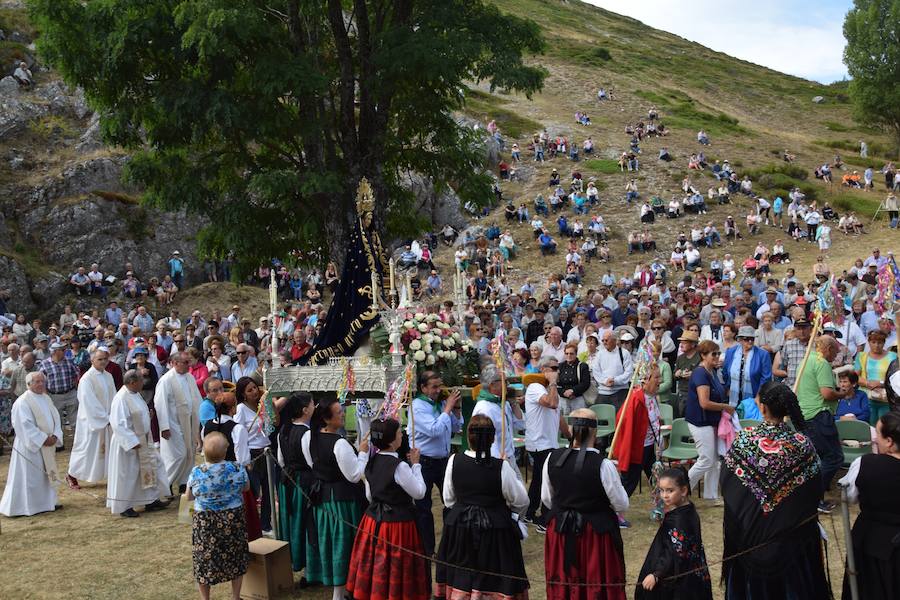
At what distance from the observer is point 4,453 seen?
51.2 feet

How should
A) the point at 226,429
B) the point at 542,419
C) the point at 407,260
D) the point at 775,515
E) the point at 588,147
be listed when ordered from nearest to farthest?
the point at 775,515 < the point at 226,429 < the point at 542,419 < the point at 407,260 < the point at 588,147

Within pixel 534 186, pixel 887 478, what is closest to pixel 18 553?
A: pixel 887 478

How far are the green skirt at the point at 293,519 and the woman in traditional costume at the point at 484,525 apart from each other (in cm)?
201

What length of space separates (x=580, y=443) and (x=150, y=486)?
690 cm

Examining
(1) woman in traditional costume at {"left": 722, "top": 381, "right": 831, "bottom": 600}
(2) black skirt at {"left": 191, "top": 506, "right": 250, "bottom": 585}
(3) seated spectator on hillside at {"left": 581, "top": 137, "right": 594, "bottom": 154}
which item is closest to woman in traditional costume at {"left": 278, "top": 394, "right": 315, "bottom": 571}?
(2) black skirt at {"left": 191, "top": 506, "right": 250, "bottom": 585}

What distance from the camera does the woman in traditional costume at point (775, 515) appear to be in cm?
558

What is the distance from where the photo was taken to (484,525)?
6.15m

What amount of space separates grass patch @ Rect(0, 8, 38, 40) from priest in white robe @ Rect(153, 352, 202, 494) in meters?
38.1

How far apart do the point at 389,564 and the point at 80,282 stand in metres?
26.8

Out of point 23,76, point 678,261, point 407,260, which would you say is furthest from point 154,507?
point 23,76

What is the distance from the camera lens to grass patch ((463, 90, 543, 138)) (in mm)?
55013

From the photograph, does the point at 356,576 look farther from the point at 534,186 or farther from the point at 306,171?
the point at 534,186

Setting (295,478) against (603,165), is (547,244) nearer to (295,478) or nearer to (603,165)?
(603,165)

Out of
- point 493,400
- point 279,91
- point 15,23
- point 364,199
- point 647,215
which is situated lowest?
point 493,400
